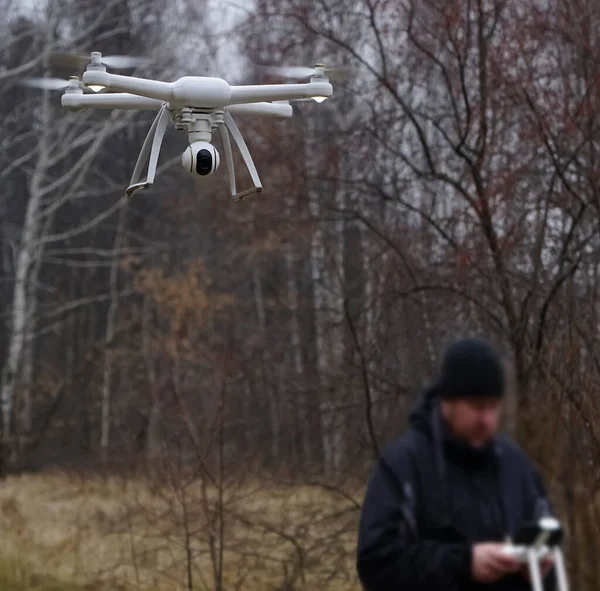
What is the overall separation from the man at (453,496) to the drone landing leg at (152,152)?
3.09m

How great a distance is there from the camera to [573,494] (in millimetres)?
4645

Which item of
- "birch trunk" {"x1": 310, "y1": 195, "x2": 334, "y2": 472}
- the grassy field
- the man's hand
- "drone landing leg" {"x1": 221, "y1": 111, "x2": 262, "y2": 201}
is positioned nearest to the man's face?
the man's hand

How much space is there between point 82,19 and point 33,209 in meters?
3.92

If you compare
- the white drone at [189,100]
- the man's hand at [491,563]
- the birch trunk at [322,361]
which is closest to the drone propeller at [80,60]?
the white drone at [189,100]

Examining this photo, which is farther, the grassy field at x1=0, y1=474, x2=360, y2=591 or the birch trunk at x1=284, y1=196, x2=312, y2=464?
the birch trunk at x1=284, y1=196, x2=312, y2=464

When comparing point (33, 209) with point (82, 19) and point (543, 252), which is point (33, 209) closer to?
point (82, 19)

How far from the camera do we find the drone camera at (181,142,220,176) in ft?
19.5

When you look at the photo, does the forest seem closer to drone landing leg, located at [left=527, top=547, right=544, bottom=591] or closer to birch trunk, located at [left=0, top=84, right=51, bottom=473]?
drone landing leg, located at [left=527, top=547, right=544, bottom=591]

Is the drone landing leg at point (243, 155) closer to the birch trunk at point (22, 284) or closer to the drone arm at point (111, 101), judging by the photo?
the drone arm at point (111, 101)

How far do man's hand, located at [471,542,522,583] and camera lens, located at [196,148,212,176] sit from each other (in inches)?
126

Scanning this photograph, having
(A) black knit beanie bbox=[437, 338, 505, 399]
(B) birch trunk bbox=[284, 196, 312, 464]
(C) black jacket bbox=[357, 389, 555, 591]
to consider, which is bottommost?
(C) black jacket bbox=[357, 389, 555, 591]

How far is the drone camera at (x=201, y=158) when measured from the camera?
5.94 m

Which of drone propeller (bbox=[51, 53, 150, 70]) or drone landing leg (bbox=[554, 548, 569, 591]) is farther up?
drone propeller (bbox=[51, 53, 150, 70])

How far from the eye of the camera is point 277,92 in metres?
6.22
